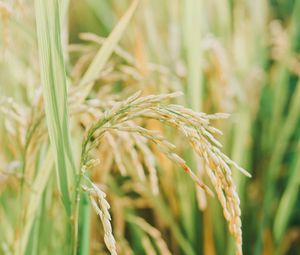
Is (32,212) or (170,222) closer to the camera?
(32,212)

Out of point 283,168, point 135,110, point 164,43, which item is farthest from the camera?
point 164,43

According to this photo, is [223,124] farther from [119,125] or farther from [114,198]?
[119,125]

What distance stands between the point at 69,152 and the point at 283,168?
0.99 m

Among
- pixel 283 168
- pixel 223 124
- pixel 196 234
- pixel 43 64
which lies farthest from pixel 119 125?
pixel 283 168

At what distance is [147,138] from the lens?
27.1 inches

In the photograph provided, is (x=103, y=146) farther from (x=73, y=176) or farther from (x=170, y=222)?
(x=73, y=176)

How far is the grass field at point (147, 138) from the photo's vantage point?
69 cm

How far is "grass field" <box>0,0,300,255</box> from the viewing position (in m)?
0.69

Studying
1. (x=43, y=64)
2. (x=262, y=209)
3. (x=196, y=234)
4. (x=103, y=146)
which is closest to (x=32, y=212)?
(x=43, y=64)

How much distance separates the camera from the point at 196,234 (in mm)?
1337

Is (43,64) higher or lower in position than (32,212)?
higher

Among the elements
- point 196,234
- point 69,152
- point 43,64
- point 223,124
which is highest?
point 43,64

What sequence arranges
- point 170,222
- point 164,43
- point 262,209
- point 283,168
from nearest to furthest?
1. point 170,222
2. point 262,209
3. point 283,168
4. point 164,43

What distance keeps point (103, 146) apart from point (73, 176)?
1.64 feet
